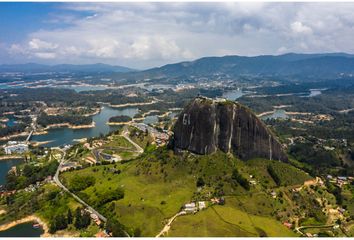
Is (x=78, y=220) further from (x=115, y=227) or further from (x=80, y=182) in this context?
(x=80, y=182)

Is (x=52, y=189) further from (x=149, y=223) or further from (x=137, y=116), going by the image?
(x=137, y=116)

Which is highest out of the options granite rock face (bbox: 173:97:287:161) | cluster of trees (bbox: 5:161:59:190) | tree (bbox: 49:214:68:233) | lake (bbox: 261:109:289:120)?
granite rock face (bbox: 173:97:287:161)

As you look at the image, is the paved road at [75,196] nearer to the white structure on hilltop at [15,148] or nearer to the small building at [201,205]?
the small building at [201,205]

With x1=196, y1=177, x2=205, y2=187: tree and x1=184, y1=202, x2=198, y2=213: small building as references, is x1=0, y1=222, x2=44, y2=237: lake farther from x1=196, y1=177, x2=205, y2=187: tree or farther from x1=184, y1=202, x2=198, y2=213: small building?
x1=196, y1=177, x2=205, y2=187: tree

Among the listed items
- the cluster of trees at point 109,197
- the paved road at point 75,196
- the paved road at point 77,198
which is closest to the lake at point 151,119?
the paved road at point 77,198

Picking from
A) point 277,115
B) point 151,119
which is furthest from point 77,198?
point 277,115

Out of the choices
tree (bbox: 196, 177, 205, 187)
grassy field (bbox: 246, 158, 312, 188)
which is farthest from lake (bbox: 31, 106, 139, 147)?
grassy field (bbox: 246, 158, 312, 188)

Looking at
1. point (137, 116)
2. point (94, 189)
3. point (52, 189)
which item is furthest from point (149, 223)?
point (137, 116)
